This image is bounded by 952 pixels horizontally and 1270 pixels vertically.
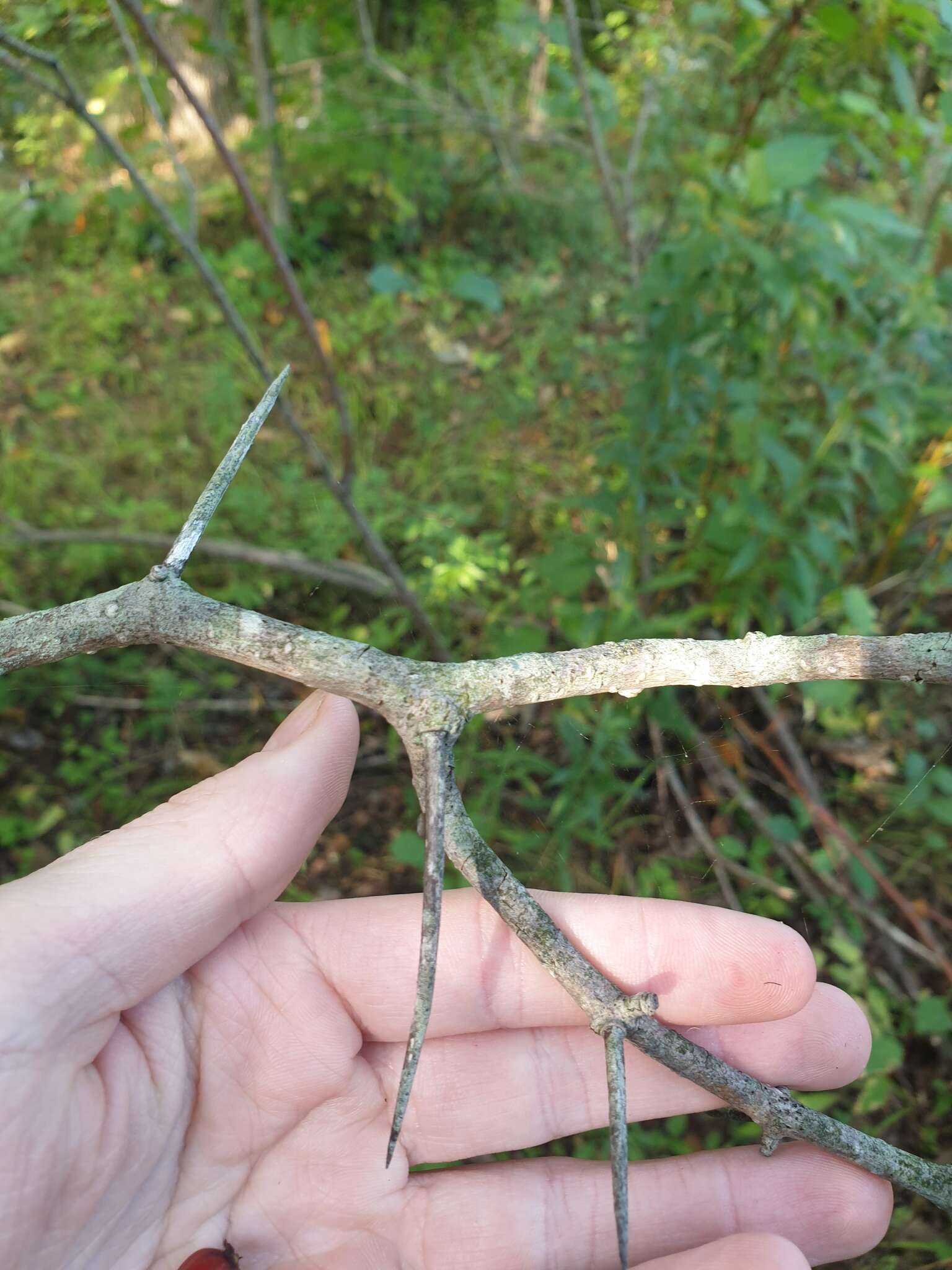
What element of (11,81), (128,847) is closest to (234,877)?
(128,847)

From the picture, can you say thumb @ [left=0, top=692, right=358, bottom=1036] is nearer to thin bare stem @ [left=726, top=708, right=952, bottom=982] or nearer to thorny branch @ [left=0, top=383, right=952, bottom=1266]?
thorny branch @ [left=0, top=383, right=952, bottom=1266]

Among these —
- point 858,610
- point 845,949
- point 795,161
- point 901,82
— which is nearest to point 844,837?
point 845,949

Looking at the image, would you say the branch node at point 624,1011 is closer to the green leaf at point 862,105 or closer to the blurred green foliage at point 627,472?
the blurred green foliage at point 627,472

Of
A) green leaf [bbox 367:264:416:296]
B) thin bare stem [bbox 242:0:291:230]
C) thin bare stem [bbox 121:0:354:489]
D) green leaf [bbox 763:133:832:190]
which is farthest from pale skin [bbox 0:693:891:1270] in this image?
thin bare stem [bbox 242:0:291:230]

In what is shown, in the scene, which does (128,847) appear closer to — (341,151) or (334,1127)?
(334,1127)

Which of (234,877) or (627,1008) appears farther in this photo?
(234,877)

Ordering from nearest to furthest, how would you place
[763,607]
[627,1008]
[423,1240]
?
1. [627,1008]
2. [423,1240]
3. [763,607]
